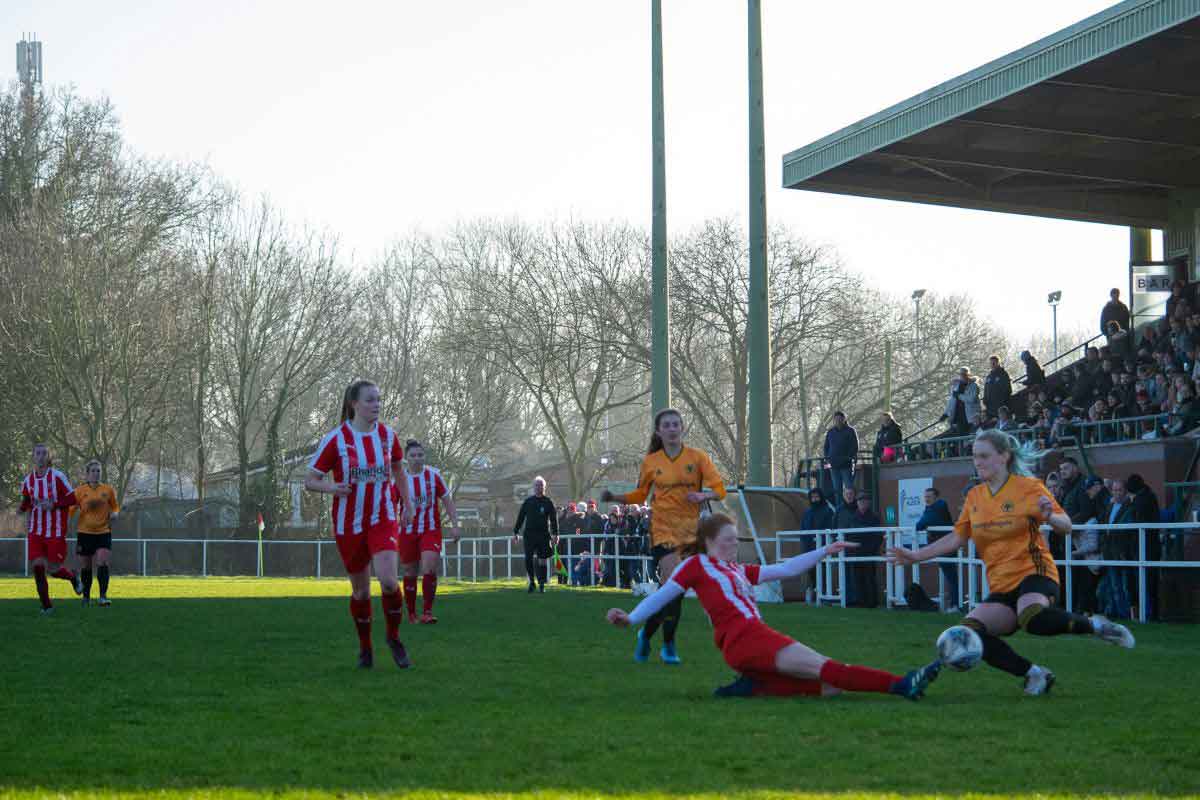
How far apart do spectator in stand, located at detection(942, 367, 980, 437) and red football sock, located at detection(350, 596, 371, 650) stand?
19907 mm

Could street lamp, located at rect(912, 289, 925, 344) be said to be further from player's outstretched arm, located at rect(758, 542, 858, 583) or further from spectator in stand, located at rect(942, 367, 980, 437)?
player's outstretched arm, located at rect(758, 542, 858, 583)

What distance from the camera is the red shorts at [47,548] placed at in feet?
65.6

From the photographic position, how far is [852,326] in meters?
56.2

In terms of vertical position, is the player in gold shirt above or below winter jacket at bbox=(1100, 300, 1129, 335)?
below

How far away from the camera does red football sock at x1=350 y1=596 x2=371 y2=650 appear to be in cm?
1104

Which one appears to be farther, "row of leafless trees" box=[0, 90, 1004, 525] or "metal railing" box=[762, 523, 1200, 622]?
"row of leafless trees" box=[0, 90, 1004, 525]

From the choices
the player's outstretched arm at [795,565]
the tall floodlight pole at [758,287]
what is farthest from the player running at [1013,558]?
the tall floodlight pole at [758,287]

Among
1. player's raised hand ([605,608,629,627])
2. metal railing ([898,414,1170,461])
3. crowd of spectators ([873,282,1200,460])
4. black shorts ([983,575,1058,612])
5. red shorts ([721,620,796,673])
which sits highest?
crowd of spectators ([873,282,1200,460])

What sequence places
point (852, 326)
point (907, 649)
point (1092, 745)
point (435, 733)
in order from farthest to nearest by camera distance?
point (852, 326), point (907, 649), point (435, 733), point (1092, 745)

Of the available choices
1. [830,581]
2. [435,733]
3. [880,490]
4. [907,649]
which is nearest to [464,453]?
[880,490]

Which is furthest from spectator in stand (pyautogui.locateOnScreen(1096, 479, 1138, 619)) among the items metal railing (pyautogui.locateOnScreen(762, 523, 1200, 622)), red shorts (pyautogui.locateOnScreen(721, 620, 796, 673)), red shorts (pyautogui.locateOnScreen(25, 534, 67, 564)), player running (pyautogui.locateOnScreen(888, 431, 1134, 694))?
red shorts (pyautogui.locateOnScreen(25, 534, 67, 564))

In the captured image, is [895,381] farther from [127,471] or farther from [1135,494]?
[1135,494]

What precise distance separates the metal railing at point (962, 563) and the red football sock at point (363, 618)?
5481mm

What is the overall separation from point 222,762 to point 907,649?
7924 mm
